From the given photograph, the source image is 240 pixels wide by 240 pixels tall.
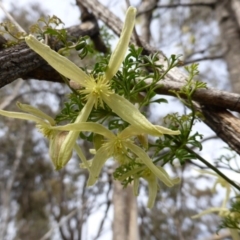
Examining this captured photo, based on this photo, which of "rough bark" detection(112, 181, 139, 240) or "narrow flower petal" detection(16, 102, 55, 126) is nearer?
"narrow flower petal" detection(16, 102, 55, 126)

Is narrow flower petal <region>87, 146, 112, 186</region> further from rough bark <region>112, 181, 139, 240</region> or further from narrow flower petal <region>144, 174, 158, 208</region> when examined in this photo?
rough bark <region>112, 181, 139, 240</region>

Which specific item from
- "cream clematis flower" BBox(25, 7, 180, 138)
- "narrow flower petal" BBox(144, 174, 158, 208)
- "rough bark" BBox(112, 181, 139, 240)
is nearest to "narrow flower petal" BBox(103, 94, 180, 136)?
"cream clematis flower" BBox(25, 7, 180, 138)

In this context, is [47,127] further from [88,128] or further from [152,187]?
[152,187]

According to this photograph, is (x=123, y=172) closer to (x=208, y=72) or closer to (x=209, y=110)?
(x=209, y=110)

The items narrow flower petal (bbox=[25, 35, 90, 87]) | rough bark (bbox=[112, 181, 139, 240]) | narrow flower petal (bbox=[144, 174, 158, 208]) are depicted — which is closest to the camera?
narrow flower petal (bbox=[25, 35, 90, 87])

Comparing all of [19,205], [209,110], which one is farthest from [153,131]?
[19,205]

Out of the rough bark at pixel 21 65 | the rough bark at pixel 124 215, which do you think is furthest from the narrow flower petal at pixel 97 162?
the rough bark at pixel 124 215
